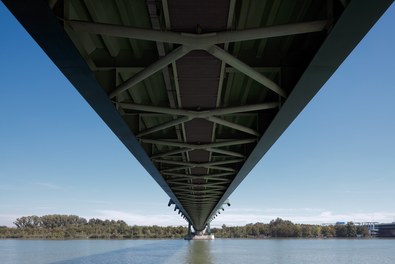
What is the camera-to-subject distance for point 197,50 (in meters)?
8.68

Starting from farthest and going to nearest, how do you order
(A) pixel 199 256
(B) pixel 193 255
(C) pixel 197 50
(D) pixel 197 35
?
1. (B) pixel 193 255
2. (A) pixel 199 256
3. (C) pixel 197 50
4. (D) pixel 197 35

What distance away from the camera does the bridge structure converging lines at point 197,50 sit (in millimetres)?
6477

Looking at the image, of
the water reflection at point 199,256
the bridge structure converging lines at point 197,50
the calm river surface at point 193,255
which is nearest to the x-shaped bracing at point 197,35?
the bridge structure converging lines at point 197,50

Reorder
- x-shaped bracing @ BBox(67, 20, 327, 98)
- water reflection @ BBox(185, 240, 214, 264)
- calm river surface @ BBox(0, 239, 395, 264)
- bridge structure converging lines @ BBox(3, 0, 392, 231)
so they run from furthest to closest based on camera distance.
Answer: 1. calm river surface @ BBox(0, 239, 395, 264)
2. water reflection @ BBox(185, 240, 214, 264)
3. x-shaped bracing @ BBox(67, 20, 327, 98)
4. bridge structure converging lines @ BBox(3, 0, 392, 231)

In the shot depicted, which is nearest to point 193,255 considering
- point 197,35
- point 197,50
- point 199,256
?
point 199,256

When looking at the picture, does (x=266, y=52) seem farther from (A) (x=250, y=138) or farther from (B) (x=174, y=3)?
(A) (x=250, y=138)

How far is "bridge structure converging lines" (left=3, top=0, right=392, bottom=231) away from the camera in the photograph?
648 centimetres

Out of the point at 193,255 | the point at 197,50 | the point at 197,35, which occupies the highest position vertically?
the point at 197,50

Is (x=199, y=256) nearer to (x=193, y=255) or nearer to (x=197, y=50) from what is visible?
(x=193, y=255)

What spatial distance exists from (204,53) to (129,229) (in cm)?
18942

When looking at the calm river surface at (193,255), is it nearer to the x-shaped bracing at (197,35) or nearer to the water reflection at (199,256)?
the water reflection at (199,256)

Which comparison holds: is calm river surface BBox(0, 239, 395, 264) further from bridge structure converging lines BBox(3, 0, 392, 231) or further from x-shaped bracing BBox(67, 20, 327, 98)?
x-shaped bracing BBox(67, 20, 327, 98)

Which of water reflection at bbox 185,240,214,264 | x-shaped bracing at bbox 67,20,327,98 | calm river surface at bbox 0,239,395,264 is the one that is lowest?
calm river surface at bbox 0,239,395,264

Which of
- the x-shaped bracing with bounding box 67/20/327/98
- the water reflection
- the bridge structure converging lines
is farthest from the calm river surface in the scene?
the x-shaped bracing with bounding box 67/20/327/98
